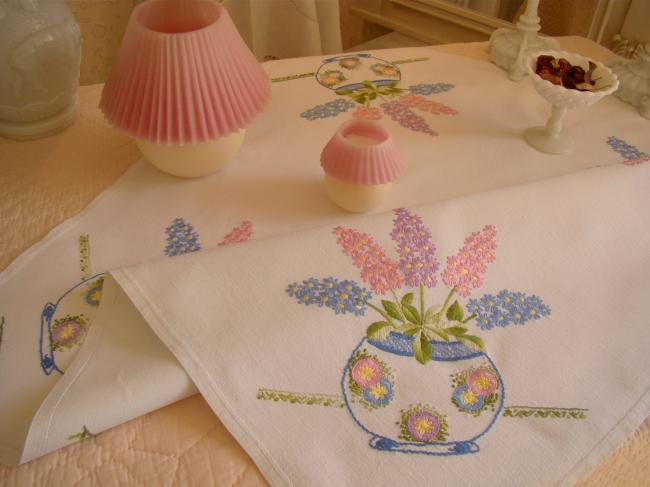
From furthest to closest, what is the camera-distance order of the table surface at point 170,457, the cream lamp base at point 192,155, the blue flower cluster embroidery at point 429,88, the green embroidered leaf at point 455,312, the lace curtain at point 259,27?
the lace curtain at point 259,27, the blue flower cluster embroidery at point 429,88, the cream lamp base at point 192,155, the green embroidered leaf at point 455,312, the table surface at point 170,457

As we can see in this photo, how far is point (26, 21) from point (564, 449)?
77 cm

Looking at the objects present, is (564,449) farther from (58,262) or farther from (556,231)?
(58,262)

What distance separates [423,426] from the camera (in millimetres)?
468

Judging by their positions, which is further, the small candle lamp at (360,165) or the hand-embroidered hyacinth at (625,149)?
the hand-embroidered hyacinth at (625,149)

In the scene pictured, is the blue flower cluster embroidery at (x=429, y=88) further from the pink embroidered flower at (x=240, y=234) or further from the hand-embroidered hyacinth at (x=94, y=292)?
the hand-embroidered hyacinth at (x=94, y=292)

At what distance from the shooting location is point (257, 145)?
0.77 m

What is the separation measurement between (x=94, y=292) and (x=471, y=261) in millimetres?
394

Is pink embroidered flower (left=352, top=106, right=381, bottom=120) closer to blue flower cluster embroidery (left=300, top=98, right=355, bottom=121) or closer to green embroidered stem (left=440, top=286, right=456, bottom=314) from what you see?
blue flower cluster embroidery (left=300, top=98, right=355, bottom=121)

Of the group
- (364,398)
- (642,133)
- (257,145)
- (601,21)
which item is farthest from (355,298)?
(601,21)

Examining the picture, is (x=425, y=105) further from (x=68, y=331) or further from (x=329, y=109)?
(x=68, y=331)

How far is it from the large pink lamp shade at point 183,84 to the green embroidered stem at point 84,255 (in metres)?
0.13

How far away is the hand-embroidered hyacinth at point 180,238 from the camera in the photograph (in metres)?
0.62

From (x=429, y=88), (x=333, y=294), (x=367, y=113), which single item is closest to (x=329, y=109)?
Result: (x=367, y=113)

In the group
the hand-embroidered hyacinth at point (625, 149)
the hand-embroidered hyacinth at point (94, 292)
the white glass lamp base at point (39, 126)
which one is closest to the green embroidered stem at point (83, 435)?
the hand-embroidered hyacinth at point (94, 292)
